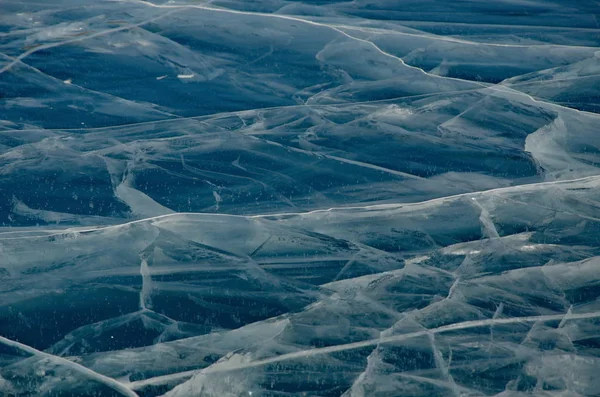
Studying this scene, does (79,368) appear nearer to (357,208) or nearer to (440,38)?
(357,208)

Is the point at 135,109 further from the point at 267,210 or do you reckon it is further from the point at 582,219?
the point at 582,219

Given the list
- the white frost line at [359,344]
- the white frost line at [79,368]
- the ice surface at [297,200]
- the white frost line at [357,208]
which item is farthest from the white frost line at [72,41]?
the white frost line at [359,344]

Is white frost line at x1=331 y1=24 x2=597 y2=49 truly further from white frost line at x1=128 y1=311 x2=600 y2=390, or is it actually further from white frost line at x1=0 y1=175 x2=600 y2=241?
white frost line at x1=128 y1=311 x2=600 y2=390

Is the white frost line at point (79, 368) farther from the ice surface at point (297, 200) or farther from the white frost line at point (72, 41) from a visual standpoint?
the white frost line at point (72, 41)

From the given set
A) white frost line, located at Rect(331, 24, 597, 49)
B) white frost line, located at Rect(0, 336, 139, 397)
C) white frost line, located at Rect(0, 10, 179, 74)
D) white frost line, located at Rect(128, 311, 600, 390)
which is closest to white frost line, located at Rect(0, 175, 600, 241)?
white frost line, located at Rect(0, 336, 139, 397)

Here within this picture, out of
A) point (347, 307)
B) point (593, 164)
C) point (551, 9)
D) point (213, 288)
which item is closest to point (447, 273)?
point (347, 307)

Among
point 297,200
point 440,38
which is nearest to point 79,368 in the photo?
point 297,200

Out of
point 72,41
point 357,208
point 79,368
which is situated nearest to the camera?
point 79,368
